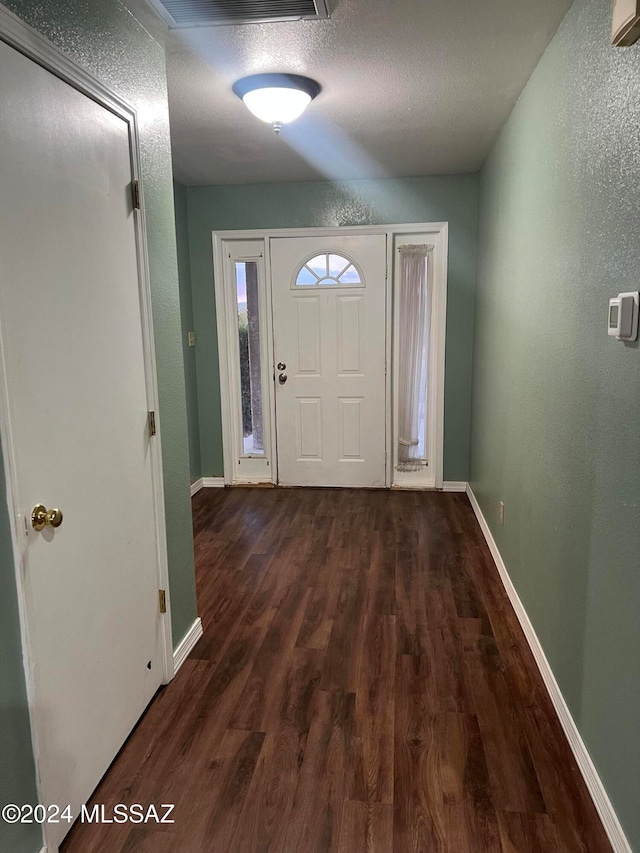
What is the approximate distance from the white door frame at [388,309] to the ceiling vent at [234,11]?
8.62 feet

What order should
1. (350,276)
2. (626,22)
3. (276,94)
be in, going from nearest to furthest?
(626,22) → (276,94) → (350,276)

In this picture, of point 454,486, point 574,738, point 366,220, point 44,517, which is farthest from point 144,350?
point 454,486

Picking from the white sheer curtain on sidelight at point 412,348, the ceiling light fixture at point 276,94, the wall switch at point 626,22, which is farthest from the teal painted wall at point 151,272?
the white sheer curtain on sidelight at point 412,348

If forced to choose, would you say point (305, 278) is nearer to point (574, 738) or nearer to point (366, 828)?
point (574, 738)

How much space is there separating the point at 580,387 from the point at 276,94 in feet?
6.07

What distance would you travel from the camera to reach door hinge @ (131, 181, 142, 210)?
79.2 inches

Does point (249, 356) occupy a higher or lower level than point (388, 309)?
lower

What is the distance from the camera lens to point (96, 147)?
1776mm

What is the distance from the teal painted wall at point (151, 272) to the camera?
1.38m

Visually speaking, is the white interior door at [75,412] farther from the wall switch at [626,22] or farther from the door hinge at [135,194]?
A: the wall switch at [626,22]

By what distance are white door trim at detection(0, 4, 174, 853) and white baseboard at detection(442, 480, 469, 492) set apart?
3.02 m

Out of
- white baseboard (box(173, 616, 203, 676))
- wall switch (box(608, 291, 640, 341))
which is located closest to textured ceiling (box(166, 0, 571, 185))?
wall switch (box(608, 291, 640, 341))

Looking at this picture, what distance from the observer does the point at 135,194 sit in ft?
6.63

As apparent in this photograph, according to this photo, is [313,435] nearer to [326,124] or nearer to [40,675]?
[326,124]
